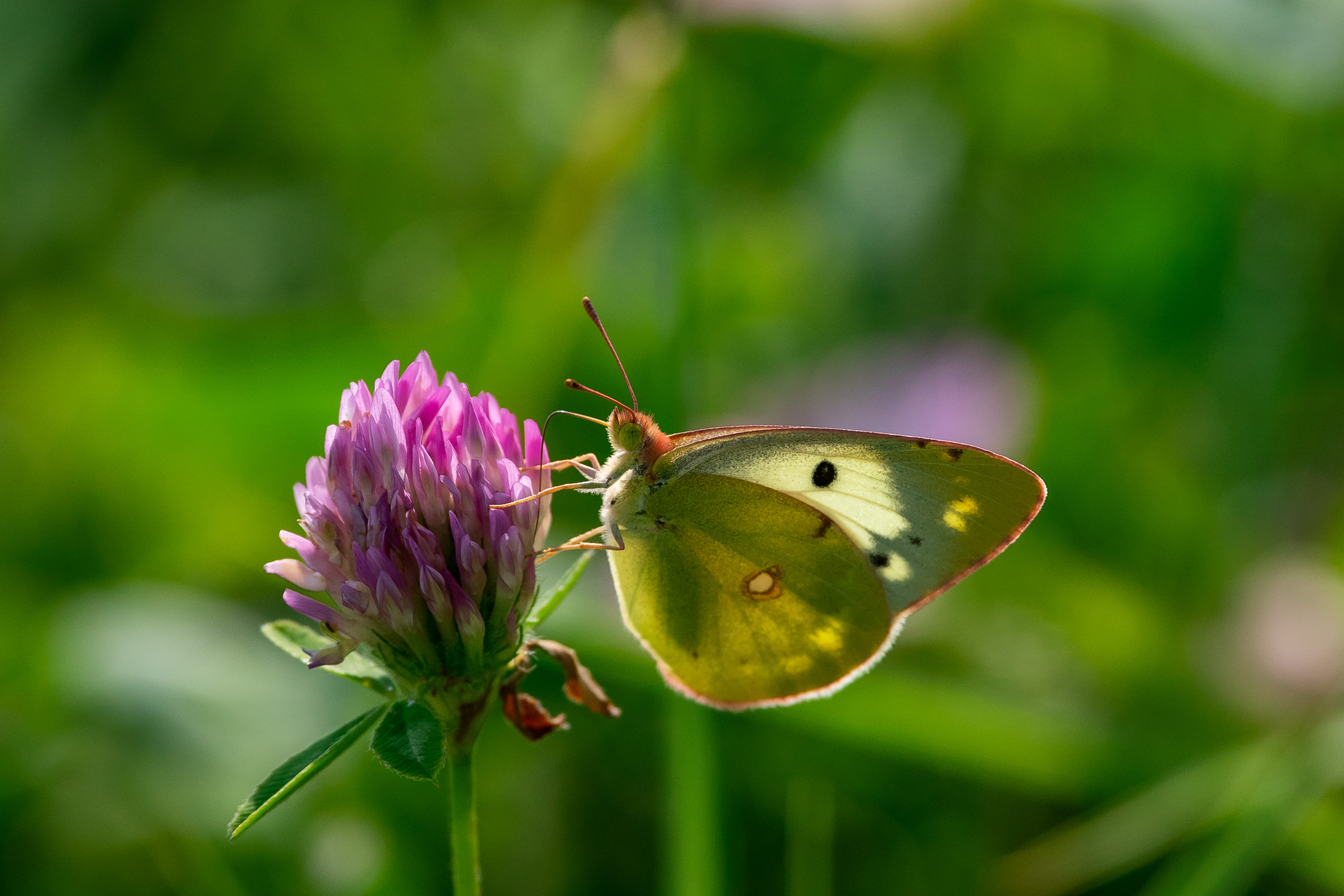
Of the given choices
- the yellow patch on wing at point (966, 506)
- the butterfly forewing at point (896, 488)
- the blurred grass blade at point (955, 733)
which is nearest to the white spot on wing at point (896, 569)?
the butterfly forewing at point (896, 488)

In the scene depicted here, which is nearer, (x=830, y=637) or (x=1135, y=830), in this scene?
(x=830, y=637)

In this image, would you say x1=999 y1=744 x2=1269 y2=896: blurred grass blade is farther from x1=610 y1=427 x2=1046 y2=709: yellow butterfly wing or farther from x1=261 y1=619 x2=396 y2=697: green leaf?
x1=261 y1=619 x2=396 y2=697: green leaf

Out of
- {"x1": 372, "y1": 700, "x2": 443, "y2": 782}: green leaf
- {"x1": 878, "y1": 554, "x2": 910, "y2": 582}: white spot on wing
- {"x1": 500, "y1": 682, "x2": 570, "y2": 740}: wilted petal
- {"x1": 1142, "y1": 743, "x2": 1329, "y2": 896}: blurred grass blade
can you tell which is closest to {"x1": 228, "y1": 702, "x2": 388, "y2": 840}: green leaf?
{"x1": 372, "y1": 700, "x2": 443, "y2": 782}: green leaf

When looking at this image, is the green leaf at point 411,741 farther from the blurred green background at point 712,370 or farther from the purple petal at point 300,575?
the blurred green background at point 712,370

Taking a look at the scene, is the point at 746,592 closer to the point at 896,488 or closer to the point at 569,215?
the point at 896,488

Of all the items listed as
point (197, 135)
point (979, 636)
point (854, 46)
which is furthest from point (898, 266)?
point (197, 135)

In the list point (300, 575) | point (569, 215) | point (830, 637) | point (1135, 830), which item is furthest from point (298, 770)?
point (569, 215)

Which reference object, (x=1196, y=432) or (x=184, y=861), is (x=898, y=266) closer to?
(x=1196, y=432)
